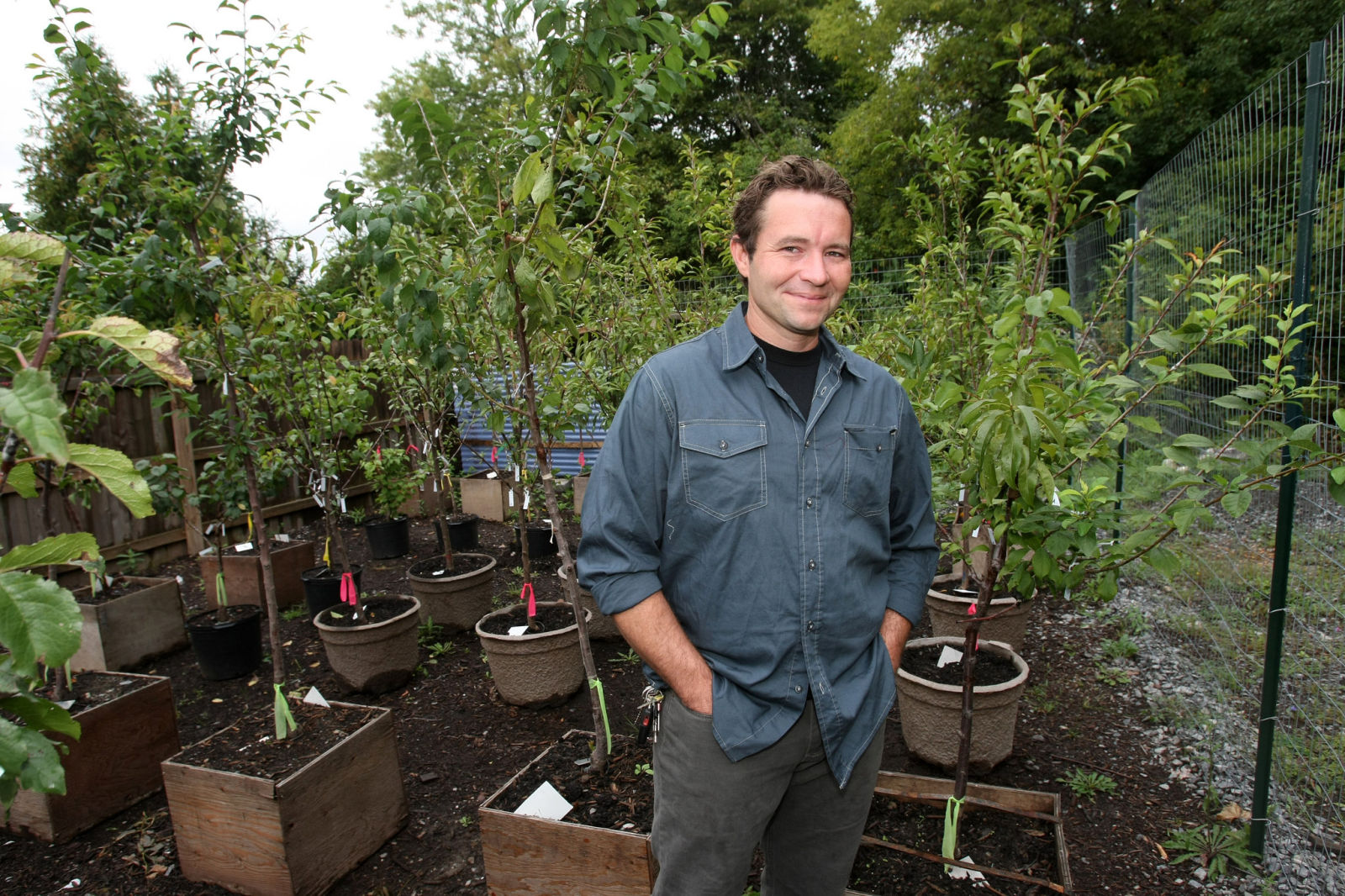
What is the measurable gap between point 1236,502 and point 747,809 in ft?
4.62

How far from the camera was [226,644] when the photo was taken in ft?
13.9

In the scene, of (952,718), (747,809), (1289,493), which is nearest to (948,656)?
(952,718)

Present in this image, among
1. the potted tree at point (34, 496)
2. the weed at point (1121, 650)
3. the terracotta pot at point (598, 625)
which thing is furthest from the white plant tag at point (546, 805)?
the weed at point (1121, 650)

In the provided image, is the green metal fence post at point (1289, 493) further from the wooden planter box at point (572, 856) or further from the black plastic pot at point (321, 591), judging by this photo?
the black plastic pot at point (321, 591)

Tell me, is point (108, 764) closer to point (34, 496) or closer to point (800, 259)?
point (34, 496)

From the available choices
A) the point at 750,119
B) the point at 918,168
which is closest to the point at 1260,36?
the point at 918,168

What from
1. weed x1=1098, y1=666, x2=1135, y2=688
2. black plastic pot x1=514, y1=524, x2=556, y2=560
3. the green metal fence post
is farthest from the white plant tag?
black plastic pot x1=514, y1=524, x2=556, y2=560

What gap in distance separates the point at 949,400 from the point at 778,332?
0.55 metres

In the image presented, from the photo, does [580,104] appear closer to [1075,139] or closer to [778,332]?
[778,332]

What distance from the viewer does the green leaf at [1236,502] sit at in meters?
1.88

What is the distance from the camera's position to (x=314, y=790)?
8.28 ft

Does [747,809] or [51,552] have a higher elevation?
[51,552]

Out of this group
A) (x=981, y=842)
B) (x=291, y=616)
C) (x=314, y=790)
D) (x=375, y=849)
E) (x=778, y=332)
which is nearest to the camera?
(x=778, y=332)

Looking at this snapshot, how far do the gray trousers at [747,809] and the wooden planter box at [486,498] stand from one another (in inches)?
258
